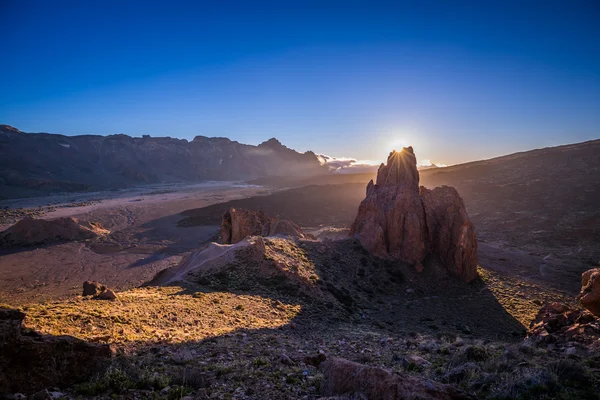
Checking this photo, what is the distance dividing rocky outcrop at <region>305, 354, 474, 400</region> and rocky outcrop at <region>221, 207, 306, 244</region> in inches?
1038

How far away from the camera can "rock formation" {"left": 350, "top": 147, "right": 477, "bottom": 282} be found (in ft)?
88.9

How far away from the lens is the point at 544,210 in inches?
2309

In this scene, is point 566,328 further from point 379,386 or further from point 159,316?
point 159,316

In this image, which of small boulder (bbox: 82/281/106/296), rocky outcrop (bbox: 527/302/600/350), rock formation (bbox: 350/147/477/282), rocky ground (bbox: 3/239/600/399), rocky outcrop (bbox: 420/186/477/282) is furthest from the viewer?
rock formation (bbox: 350/147/477/282)

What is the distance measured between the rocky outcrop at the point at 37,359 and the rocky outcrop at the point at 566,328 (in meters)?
14.5

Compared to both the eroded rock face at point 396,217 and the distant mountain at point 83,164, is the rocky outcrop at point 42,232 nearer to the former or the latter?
the eroded rock face at point 396,217

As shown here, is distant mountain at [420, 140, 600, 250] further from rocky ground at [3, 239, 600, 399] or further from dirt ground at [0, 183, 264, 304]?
dirt ground at [0, 183, 264, 304]

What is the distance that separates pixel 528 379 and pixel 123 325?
11.4m

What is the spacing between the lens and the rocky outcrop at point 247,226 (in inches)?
1297

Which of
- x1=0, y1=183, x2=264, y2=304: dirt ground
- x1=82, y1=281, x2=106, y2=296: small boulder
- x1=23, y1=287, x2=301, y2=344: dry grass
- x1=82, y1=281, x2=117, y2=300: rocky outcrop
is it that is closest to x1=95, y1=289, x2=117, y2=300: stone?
x1=82, y1=281, x2=117, y2=300: rocky outcrop

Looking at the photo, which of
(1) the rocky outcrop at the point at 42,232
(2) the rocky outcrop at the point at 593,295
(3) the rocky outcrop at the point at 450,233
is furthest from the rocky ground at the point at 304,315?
(1) the rocky outcrop at the point at 42,232

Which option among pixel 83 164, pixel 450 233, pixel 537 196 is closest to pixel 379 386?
pixel 450 233

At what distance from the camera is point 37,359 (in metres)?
5.73

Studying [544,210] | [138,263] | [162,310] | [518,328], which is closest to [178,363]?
[162,310]
